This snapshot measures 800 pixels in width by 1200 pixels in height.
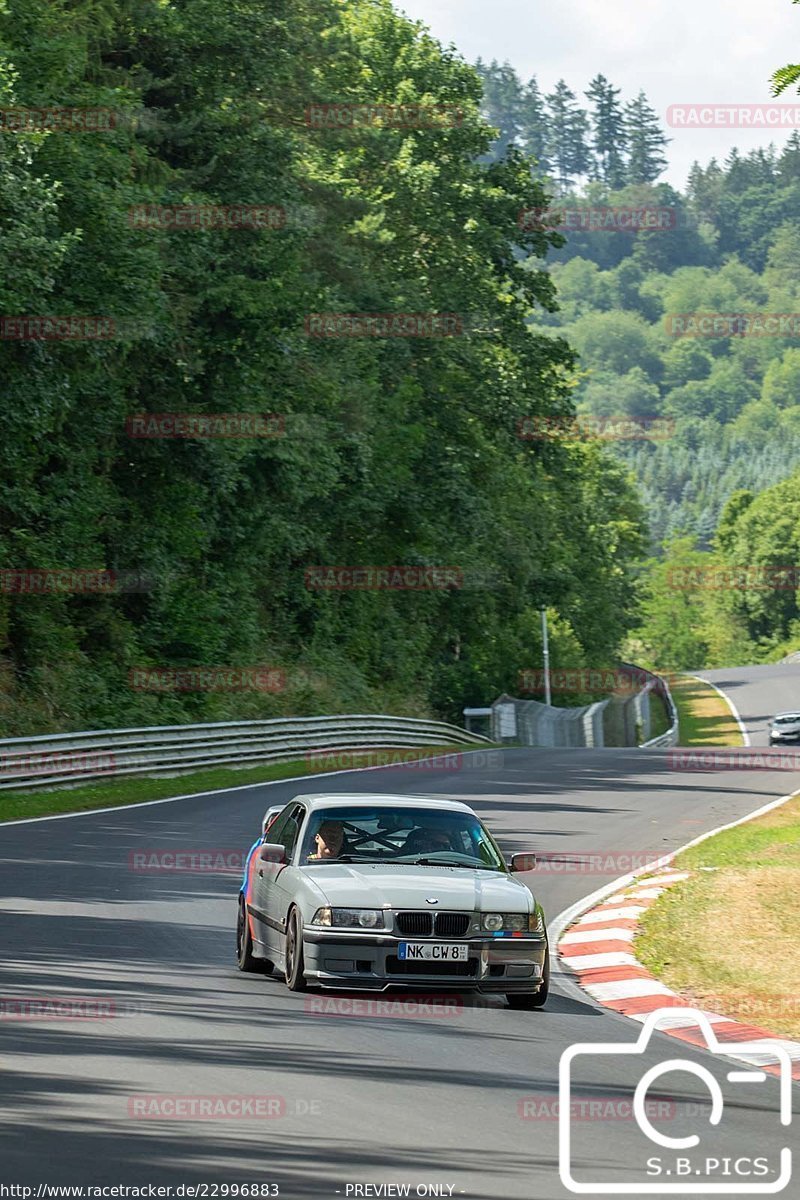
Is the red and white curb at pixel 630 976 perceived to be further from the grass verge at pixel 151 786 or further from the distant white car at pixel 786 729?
the distant white car at pixel 786 729

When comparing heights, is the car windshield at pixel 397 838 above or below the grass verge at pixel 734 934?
above

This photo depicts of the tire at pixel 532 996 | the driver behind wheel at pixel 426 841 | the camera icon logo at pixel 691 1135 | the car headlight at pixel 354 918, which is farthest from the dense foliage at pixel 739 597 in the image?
the camera icon logo at pixel 691 1135

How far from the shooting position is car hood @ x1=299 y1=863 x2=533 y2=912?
436 inches

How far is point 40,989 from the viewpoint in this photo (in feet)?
36.3

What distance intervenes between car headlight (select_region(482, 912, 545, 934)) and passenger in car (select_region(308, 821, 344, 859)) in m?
1.35

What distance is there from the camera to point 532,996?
449 inches

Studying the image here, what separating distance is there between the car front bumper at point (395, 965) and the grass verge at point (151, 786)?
14.8 meters

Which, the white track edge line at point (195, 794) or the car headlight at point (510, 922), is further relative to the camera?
the white track edge line at point (195, 794)

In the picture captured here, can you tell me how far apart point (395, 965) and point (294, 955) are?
0.72 metres

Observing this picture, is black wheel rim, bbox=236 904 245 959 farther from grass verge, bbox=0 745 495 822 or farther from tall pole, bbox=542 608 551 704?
tall pole, bbox=542 608 551 704

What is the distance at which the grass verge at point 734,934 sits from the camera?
12.1 meters

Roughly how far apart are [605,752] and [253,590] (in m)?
11.2

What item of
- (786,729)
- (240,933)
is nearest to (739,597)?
(786,729)

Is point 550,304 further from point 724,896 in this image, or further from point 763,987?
point 763,987
